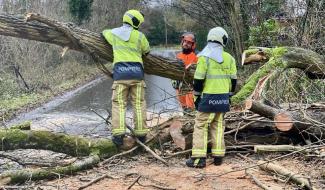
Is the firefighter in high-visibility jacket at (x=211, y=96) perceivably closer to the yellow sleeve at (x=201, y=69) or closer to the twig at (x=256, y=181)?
the yellow sleeve at (x=201, y=69)

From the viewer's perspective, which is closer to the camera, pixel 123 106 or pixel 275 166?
pixel 275 166

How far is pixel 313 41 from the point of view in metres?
11.9

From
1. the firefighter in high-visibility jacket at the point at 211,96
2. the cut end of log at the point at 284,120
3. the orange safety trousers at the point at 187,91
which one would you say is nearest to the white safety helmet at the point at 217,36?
the firefighter in high-visibility jacket at the point at 211,96

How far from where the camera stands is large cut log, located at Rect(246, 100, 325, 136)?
22.5ft

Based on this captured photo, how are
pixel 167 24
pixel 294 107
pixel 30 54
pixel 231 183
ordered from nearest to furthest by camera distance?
pixel 231 183, pixel 294 107, pixel 30 54, pixel 167 24

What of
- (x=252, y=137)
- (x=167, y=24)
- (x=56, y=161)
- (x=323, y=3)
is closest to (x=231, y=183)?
(x=252, y=137)

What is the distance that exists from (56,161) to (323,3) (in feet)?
30.3

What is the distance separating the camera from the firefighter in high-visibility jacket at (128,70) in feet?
23.9

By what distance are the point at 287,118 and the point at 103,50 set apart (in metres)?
2.84

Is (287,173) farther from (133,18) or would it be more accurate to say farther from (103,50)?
(103,50)

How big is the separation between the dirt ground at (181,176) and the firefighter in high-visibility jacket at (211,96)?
0.72 ft

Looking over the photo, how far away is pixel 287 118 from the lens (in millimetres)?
6867

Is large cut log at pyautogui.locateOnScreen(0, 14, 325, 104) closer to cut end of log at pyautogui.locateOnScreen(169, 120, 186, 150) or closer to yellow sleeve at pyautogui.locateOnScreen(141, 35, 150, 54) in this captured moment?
yellow sleeve at pyautogui.locateOnScreen(141, 35, 150, 54)

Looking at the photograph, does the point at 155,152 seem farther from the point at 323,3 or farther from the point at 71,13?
the point at 71,13
